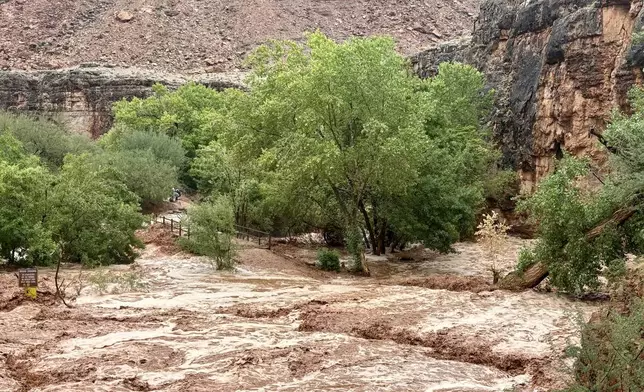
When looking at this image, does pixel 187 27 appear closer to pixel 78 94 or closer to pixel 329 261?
pixel 78 94

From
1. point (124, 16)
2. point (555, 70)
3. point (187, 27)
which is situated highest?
point (124, 16)

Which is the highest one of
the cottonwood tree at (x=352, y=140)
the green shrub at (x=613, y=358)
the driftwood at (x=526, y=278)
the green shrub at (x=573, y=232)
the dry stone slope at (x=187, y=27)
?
the dry stone slope at (x=187, y=27)

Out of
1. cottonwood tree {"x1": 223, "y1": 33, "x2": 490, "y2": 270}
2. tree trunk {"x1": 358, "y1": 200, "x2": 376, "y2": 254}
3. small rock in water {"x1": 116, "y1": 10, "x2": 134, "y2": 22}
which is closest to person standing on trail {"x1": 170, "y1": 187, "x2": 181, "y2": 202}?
cottonwood tree {"x1": 223, "y1": 33, "x2": 490, "y2": 270}

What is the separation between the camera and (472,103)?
1570 inches

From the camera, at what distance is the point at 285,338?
11.5 meters

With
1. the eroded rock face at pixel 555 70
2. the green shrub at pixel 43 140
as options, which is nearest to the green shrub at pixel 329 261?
the eroded rock face at pixel 555 70

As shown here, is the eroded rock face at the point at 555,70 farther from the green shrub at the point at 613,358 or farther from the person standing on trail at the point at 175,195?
the person standing on trail at the point at 175,195

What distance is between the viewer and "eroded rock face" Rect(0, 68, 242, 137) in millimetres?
64750

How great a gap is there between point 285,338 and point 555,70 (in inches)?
1114

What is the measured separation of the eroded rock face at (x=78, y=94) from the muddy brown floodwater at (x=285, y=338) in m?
50.0

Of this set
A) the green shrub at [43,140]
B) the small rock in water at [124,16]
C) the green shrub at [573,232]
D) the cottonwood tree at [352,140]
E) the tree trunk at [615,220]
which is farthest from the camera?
the small rock in water at [124,16]

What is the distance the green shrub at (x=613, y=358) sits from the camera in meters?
6.87

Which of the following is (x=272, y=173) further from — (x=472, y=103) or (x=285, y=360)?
(x=472, y=103)

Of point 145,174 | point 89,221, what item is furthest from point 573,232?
point 145,174
